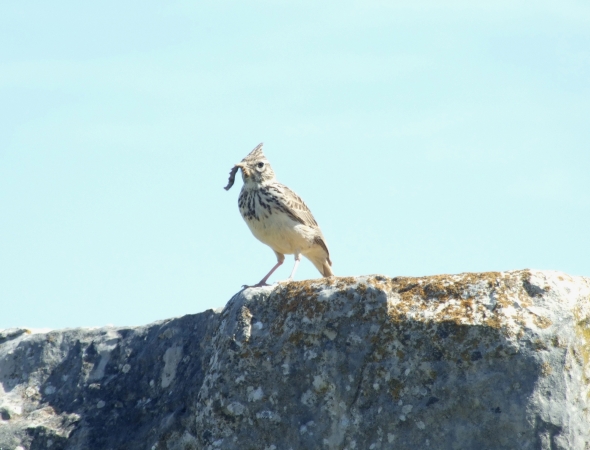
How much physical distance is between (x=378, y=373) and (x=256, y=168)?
5.12 m

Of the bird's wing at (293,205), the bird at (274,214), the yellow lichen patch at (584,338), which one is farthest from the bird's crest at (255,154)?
the yellow lichen patch at (584,338)

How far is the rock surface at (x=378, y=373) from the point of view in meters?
4.56

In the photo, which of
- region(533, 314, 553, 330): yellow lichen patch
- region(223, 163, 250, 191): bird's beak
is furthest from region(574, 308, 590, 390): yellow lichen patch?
region(223, 163, 250, 191): bird's beak

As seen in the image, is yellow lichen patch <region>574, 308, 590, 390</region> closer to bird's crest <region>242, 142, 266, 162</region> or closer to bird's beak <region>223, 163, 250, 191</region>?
bird's beak <region>223, 163, 250, 191</region>

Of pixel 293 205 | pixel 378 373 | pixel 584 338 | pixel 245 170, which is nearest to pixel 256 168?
pixel 245 170

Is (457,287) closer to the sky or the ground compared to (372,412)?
closer to the sky

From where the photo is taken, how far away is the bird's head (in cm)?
952

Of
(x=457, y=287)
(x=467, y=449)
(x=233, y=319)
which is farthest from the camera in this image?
(x=233, y=319)

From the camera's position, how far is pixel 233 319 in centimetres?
526

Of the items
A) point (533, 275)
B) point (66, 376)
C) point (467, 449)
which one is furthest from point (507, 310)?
point (66, 376)

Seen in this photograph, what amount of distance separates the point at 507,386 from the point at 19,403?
336 cm

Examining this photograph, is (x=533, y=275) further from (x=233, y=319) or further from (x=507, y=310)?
(x=233, y=319)

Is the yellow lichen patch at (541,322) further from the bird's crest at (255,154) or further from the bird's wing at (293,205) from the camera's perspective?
the bird's crest at (255,154)

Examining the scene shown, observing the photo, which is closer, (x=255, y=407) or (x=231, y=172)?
(x=255, y=407)
